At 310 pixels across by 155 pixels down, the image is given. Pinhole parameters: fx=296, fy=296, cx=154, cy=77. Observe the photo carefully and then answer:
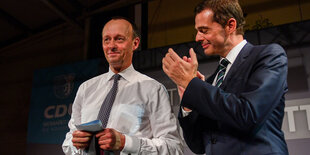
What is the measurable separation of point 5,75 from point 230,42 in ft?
26.3

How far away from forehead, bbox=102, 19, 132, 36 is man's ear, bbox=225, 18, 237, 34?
2.35 ft

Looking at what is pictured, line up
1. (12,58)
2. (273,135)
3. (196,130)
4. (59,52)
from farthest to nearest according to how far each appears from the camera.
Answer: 1. (12,58)
2. (59,52)
3. (196,130)
4. (273,135)

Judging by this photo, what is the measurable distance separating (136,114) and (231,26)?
73 centimetres

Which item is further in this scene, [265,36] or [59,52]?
[59,52]

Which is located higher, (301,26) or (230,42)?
(301,26)

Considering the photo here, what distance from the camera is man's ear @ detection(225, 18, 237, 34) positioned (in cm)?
149

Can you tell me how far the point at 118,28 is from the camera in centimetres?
193

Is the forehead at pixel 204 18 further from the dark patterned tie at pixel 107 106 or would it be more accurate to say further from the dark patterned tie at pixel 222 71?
the dark patterned tie at pixel 107 106

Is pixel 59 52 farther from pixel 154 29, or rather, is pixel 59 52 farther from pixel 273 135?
pixel 273 135

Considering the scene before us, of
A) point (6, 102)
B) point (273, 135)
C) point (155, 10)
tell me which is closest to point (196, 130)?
point (273, 135)

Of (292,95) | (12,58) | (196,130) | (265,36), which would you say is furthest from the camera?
(12,58)

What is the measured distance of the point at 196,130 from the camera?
56.2 inches

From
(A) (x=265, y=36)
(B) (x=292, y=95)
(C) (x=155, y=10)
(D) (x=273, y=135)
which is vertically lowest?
(D) (x=273, y=135)

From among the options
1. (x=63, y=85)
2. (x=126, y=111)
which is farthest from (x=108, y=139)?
(x=63, y=85)
